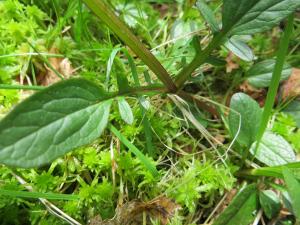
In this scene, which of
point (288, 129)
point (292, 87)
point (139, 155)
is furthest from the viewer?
point (292, 87)

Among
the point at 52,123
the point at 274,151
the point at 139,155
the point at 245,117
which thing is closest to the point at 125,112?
the point at 139,155

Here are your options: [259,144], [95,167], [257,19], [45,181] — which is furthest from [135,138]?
[257,19]

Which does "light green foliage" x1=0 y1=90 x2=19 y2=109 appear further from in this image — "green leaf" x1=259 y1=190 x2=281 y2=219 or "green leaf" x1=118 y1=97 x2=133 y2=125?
"green leaf" x1=259 y1=190 x2=281 y2=219

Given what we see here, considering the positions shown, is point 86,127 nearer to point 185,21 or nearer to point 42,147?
point 42,147

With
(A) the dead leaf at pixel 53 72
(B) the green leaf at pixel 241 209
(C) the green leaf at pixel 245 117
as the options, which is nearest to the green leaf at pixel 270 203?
(B) the green leaf at pixel 241 209

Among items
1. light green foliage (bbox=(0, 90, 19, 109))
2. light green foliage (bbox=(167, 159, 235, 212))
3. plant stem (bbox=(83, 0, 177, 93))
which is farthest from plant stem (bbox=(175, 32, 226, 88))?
light green foliage (bbox=(0, 90, 19, 109))

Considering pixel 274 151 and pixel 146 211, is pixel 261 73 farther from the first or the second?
pixel 146 211

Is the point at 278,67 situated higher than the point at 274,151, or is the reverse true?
the point at 278,67
